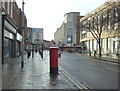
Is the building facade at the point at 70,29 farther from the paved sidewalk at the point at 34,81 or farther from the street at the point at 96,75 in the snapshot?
the paved sidewalk at the point at 34,81

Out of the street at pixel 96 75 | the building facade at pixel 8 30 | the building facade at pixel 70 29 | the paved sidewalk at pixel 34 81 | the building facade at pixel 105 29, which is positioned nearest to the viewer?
the paved sidewalk at pixel 34 81

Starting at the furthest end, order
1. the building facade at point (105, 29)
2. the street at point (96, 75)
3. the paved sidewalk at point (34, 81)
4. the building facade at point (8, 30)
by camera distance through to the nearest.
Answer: the building facade at point (105, 29) → the building facade at point (8, 30) → the street at point (96, 75) → the paved sidewalk at point (34, 81)

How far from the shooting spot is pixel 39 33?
84.1ft

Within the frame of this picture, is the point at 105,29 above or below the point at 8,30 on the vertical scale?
above

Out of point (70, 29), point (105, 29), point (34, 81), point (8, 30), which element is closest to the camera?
point (34, 81)

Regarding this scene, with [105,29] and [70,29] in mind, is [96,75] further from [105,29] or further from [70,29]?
[70,29]

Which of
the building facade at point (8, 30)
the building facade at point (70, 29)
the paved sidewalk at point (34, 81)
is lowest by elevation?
the paved sidewalk at point (34, 81)

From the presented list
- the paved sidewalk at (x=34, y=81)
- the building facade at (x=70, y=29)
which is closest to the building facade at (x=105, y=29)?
the paved sidewalk at (x=34, y=81)

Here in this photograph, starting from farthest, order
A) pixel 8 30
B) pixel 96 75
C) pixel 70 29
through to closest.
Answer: pixel 70 29
pixel 8 30
pixel 96 75

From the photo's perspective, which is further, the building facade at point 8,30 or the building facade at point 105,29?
the building facade at point 105,29

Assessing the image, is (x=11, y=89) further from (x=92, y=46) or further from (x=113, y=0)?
(x=92, y=46)

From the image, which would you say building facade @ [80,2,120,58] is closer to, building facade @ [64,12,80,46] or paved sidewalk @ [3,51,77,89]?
paved sidewalk @ [3,51,77,89]

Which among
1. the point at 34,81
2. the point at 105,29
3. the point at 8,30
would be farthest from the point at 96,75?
the point at 105,29

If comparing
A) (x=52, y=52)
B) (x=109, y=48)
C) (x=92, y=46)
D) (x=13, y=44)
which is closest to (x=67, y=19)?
(x=92, y=46)
